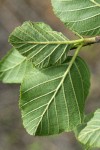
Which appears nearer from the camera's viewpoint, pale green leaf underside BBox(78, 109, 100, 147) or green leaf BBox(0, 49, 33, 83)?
pale green leaf underside BBox(78, 109, 100, 147)

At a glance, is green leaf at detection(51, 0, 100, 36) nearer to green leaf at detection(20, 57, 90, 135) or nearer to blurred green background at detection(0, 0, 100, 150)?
green leaf at detection(20, 57, 90, 135)

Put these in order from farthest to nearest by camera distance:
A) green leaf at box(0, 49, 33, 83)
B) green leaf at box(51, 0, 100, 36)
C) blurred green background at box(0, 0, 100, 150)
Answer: blurred green background at box(0, 0, 100, 150), green leaf at box(0, 49, 33, 83), green leaf at box(51, 0, 100, 36)

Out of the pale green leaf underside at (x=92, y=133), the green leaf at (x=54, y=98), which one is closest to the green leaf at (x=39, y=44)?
the green leaf at (x=54, y=98)

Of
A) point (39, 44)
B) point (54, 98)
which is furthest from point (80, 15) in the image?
point (54, 98)

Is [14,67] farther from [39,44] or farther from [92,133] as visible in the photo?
[92,133]

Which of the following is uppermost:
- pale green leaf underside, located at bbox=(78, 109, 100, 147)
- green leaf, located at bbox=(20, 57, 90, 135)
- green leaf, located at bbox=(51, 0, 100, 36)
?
green leaf, located at bbox=(51, 0, 100, 36)

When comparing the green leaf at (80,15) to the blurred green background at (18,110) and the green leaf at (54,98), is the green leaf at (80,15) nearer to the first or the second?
the green leaf at (54,98)

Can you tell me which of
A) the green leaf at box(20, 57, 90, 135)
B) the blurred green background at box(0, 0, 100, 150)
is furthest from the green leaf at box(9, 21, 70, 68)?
the blurred green background at box(0, 0, 100, 150)
